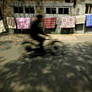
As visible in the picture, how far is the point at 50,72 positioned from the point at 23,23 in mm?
5785

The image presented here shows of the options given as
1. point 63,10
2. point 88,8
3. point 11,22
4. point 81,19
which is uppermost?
point 88,8

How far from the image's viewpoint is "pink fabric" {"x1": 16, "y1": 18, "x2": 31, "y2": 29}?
29.4 ft

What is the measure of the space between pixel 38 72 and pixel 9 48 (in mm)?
3307

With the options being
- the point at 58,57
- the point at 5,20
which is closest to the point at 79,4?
the point at 58,57

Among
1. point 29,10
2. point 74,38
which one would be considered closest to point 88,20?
point 74,38

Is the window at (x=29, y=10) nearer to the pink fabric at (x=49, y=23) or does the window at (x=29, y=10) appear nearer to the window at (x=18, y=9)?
the window at (x=18, y=9)

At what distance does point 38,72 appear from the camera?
4.52m

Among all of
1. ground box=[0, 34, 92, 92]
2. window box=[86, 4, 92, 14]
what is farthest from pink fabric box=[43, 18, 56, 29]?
window box=[86, 4, 92, 14]

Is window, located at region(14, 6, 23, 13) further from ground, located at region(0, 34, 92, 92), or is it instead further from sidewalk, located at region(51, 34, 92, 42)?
sidewalk, located at region(51, 34, 92, 42)

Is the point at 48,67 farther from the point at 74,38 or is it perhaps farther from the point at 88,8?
the point at 88,8

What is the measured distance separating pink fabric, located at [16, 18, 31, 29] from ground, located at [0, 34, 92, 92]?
1878 millimetres

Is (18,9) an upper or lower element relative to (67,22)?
upper

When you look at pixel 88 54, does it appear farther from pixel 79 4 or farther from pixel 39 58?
pixel 79 4

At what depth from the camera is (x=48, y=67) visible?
4.85 metres
